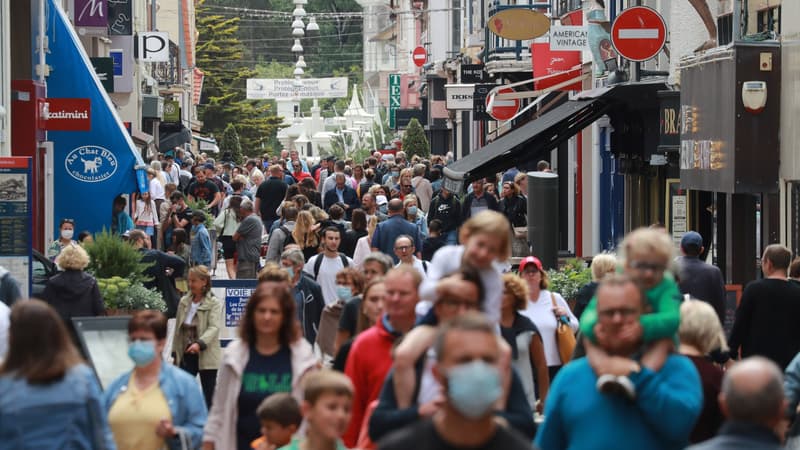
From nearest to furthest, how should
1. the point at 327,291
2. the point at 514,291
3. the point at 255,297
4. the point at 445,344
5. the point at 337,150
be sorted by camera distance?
the point at 445,344 < the point at 255,297 < the point at 514,291 < the point at 327,291 < the point at 337,150

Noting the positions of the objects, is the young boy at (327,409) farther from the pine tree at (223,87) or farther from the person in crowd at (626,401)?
the pine tree at (223,87)

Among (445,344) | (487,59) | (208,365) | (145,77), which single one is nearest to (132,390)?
(445,344)

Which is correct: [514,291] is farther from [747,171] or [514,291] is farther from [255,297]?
[747,171]

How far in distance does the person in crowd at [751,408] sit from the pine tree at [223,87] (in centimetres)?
8984

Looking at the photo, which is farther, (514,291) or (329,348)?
(329,348)

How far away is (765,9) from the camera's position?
18328mm

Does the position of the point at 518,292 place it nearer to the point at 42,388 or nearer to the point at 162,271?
the point at 42,388

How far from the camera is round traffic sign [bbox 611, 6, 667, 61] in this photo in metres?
21.5

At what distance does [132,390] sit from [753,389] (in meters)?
3.63

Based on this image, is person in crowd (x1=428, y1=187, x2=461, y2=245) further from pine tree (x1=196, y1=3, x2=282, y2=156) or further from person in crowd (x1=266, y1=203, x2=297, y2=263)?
pine tree (x1=196, y1=3, x2=282, y2=156)

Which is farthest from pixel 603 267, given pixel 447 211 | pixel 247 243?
pixel 247 243

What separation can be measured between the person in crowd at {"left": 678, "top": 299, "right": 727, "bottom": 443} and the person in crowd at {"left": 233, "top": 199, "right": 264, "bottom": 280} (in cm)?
1539

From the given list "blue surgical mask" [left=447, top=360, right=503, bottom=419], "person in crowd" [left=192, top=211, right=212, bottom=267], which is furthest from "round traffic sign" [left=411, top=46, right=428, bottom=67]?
"blue surgical mask" [left=447, top=360, right=503, bottom=419]

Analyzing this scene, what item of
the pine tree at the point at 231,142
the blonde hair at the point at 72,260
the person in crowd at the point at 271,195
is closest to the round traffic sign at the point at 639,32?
the person in crowd at the point at 271,195
